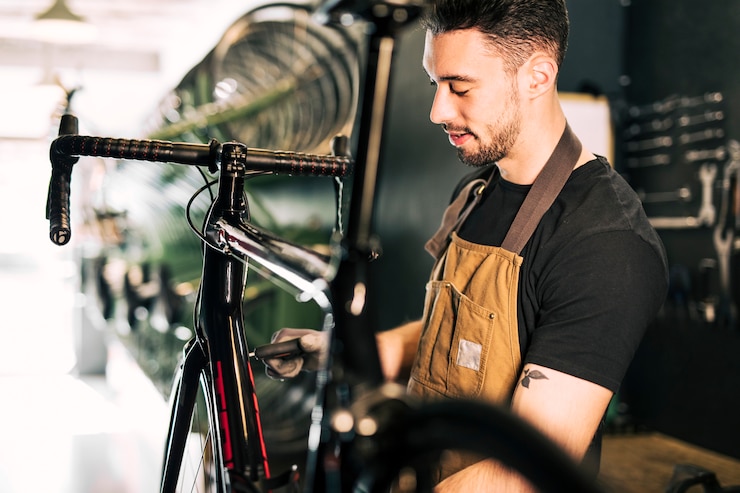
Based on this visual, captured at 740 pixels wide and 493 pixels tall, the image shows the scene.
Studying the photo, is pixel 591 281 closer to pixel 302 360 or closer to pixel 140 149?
pixel 302 360

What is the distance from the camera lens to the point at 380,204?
372 centimetres

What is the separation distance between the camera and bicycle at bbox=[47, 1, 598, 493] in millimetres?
786

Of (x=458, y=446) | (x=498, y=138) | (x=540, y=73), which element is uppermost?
(x=540, y=73)

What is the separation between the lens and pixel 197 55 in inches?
277

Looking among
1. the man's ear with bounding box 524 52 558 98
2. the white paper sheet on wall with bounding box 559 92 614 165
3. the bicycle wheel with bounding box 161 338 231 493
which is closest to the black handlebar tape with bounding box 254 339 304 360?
the bicycle wheel with bounding box 161 338 231 493

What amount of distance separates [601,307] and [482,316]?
28cm

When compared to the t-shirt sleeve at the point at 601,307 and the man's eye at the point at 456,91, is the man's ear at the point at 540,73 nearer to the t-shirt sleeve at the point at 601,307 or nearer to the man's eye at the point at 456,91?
the man's eye at the point at 456,91

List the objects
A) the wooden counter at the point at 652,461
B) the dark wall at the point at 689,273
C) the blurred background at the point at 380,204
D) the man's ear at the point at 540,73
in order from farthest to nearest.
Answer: the dark wall at the point at 689,273
the wooden counter at the point at 652,461
the blurred background at the point at 380,204
the man's ear at the point at 540,73

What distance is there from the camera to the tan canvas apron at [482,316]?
5.24 feet

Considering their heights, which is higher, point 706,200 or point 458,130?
point 458,130

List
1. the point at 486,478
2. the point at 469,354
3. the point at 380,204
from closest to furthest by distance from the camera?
1. the point at 486,478
2. the point at 469,354
3. the point at 380,204

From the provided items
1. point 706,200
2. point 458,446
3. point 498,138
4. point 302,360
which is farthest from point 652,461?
point 458,446

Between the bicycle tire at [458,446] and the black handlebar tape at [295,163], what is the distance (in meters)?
0.69

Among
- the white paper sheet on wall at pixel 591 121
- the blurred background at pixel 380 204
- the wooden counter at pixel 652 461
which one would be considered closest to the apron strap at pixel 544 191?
the blurred background at pixel 380 204
